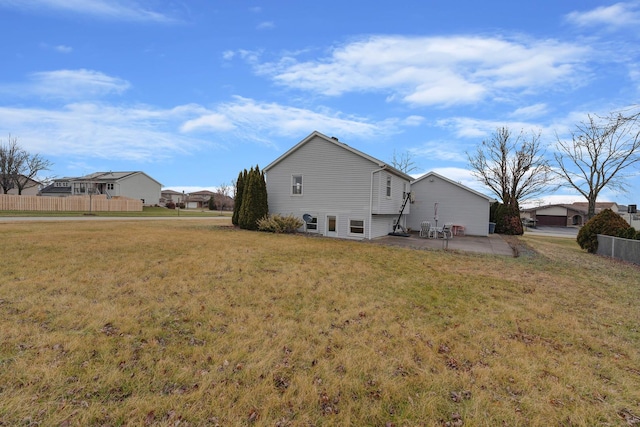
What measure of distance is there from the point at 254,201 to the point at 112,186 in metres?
45.0

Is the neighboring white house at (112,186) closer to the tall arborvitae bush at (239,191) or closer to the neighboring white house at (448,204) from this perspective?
the tall arborvitae bush at (239,191)

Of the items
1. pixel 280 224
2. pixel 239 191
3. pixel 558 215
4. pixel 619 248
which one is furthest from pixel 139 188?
pixel 558 215

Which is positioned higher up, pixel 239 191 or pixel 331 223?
pixel 239 191

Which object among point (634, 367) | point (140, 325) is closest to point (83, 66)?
point (140, 325)

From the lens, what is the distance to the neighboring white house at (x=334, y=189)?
17.0m

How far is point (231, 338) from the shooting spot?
485 centimetres

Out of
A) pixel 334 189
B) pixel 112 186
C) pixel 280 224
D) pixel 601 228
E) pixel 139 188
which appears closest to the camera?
pixel 601 228

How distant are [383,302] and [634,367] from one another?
391 centimetres

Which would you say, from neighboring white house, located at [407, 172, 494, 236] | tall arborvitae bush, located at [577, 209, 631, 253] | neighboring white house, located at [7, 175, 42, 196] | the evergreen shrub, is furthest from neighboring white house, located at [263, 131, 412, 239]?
neighboring white house, located at [7, 175, 42, 196]

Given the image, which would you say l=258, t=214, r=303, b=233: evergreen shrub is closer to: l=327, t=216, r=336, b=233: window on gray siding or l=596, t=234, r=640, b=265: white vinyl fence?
l=327, t=216, r=336, b=233: window on gray siding

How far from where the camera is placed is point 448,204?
2375cm

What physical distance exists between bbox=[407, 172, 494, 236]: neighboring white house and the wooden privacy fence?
122ft

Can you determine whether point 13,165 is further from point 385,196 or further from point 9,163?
point 385,196

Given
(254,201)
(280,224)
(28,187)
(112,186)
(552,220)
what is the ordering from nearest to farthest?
1. (280,224)
2. (254,201)
3. (112,186)
4. (28,187)
5. (552,220)
